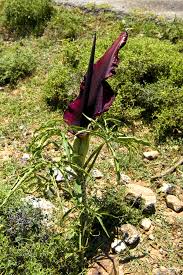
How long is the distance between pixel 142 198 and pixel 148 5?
4207 millimetres

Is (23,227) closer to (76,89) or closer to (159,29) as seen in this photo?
(76,89)

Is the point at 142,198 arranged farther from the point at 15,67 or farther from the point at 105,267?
the point at 15,67

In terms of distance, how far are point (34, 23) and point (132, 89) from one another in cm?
244

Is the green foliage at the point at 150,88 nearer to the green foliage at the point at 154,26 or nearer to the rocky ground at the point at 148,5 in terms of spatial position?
the green foliage at the point at 154,26

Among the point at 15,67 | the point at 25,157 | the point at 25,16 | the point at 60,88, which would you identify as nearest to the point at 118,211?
the point at 25,157

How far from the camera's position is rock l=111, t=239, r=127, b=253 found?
3.12m

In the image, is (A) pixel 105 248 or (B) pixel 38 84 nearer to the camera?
(A) pixel 105 248

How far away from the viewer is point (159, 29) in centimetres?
607

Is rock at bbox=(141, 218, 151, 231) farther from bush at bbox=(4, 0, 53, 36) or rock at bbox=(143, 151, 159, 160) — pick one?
bush at bbox=(4, 0, 53, 36)

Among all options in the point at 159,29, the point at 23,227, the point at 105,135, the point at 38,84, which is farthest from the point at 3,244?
the point at 159,29

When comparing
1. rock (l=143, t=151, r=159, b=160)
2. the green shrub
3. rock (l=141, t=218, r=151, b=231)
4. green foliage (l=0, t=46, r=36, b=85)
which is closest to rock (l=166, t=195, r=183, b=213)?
rock (l=141, t=218, r=151, b=231)

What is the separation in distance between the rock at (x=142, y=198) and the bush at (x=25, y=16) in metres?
3.50

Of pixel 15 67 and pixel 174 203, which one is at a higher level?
pixel 15 67

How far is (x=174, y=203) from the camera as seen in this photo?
11.5 ft
